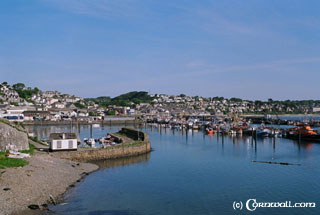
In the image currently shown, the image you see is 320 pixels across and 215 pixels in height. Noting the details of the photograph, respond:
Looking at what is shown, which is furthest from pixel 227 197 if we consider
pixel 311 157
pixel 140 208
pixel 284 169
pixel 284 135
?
pixel 284 135

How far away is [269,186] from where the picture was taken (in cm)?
2761

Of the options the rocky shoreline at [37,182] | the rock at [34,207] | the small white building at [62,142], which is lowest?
the rock at [34,207]

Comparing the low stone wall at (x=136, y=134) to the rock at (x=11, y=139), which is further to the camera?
the low stone wall at (x=136, y=134)

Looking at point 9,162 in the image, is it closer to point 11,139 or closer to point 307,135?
point 11,139

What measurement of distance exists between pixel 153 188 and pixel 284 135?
5162 centimetres

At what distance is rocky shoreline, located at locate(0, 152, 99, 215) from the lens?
1944cm

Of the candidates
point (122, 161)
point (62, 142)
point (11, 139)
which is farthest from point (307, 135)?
point (11, 139)

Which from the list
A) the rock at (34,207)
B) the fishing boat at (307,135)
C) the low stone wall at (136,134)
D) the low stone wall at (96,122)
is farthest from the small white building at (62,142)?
the low stone wall at (96,122)

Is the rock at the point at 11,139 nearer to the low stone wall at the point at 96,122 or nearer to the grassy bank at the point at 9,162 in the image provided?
the grassy bank at the point at 9,162

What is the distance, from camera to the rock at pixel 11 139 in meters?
30.7

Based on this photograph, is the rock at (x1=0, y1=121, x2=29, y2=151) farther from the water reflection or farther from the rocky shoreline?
the water reflection

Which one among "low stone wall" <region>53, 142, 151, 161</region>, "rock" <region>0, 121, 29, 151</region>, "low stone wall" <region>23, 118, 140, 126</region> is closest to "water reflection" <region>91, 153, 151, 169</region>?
"low stone wall" <region>53, 142, 151, 161</region>

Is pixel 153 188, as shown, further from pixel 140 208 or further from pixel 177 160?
pixel 177 160

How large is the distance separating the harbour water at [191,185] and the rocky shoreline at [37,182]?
1073mm
